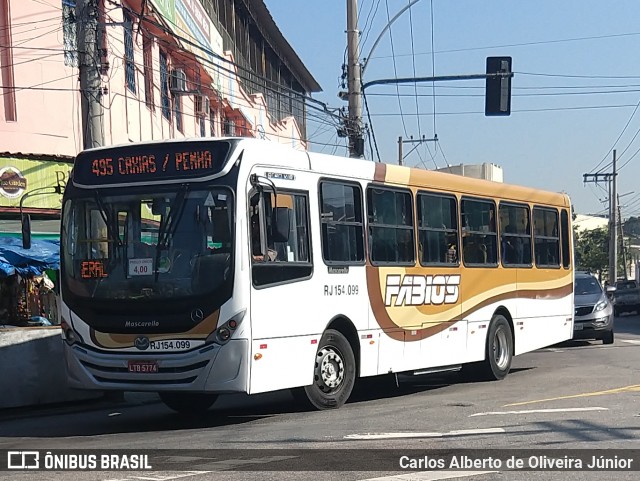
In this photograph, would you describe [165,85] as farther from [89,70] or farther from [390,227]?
[390,227]

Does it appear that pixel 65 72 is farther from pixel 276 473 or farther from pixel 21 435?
pixel 276 473

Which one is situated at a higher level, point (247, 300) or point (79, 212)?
point (79, 212)

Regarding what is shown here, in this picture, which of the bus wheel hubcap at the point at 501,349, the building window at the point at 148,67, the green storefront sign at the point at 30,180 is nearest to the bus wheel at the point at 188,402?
the bus wheel hubcap at the point at 501,349

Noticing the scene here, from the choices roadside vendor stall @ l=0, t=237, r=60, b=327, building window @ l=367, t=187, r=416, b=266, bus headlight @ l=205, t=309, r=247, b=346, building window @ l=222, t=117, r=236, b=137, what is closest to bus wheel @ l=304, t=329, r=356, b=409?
building window @ l=367, t=187, r=416, b=266

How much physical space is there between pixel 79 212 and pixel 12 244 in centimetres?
984

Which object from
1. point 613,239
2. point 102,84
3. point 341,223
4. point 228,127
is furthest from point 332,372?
point 613,239

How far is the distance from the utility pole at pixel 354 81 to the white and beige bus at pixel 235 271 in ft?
34.6

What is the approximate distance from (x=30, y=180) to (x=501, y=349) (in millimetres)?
11039

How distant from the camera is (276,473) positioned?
299 inches

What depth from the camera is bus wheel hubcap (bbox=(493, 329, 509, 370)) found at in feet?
53.1

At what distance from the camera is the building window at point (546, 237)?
58.1 ft

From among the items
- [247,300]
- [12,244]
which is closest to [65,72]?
[12,244]

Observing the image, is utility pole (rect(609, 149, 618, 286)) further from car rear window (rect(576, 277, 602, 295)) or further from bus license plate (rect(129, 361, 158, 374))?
bus license plate (rect(129, 361, 158, 374))

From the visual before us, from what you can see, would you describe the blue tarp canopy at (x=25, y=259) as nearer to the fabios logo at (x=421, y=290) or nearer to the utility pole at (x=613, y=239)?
the fabios logo at (x=421, y=290)
